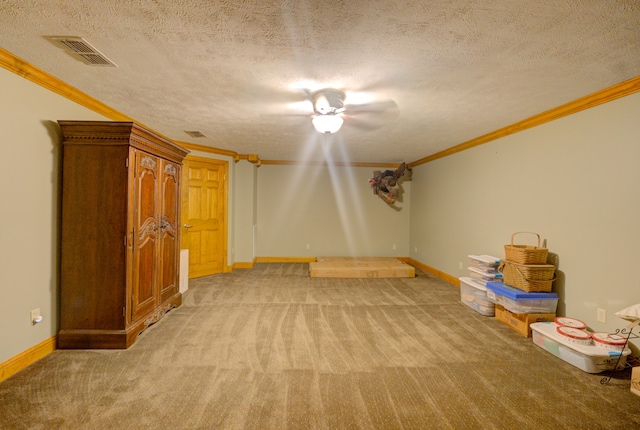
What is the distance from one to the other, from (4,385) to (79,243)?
1077mm

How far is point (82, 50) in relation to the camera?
6.42 feet

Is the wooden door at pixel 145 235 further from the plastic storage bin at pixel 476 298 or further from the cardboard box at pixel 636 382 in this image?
the cardboard box at pixel 636 382

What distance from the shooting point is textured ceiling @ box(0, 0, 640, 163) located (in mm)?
1521

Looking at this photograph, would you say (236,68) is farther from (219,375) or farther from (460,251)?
(460,251)

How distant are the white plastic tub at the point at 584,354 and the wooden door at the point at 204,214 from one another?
4.83m

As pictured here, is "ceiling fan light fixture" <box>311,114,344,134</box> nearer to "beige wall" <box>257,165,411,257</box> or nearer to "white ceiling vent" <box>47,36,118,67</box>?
"white ceiling vent" <box>47,36,118,67</box>

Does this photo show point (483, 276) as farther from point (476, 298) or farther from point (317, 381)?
point (317, 381)

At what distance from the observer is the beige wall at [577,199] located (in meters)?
2.36

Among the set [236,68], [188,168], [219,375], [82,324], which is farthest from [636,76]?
[188,168]

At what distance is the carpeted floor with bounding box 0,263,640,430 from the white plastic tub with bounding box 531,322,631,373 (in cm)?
7

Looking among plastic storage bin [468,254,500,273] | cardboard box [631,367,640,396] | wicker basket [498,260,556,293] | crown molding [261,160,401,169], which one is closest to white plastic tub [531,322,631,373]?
cardboard box [631,367,640,396]

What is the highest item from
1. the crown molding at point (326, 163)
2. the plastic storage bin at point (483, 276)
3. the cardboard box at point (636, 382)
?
the crown molding at point (326, 163)

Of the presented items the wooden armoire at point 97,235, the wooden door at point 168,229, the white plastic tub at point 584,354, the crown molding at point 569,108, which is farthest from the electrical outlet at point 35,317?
the crown molding at point 569,108

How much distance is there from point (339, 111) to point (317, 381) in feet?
7.69
